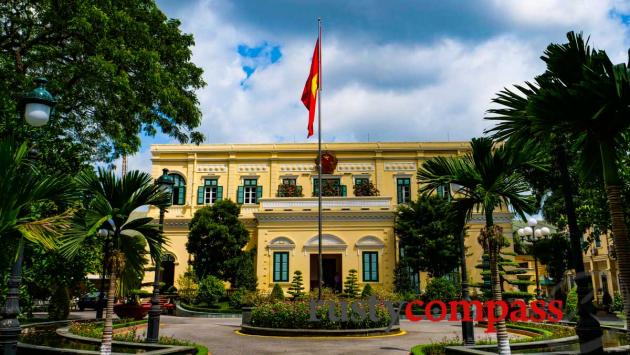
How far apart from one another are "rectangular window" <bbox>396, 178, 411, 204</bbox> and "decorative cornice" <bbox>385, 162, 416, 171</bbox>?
0.89 metres

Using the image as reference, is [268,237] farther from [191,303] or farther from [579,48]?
[579,48]

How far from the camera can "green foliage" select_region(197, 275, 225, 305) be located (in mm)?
27359

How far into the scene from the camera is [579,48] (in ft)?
25.6

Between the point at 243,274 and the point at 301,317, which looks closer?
the point at 301,317

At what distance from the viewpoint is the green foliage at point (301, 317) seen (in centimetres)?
1563

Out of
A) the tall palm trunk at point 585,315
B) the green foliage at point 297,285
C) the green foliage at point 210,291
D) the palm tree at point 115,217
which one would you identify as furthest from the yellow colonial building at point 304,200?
the tall palm trunk at point 585,315

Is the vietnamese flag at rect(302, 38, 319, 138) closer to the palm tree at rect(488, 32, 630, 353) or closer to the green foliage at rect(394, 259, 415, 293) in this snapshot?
the palm tree at rect(488, 32, 630, 353)

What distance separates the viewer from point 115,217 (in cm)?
989

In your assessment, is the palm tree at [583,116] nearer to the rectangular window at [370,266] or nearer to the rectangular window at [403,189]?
the rectangular window at [370,266]

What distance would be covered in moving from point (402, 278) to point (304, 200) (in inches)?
331

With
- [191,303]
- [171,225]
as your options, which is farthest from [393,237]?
[171,225]

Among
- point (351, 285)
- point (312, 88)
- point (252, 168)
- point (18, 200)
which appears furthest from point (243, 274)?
point (18, 200)

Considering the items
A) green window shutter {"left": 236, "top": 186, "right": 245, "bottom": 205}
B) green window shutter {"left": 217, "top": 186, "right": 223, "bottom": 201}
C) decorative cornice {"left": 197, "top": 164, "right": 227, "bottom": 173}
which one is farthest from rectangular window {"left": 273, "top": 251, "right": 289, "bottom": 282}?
decorative cornice {"left": 197, "top": 164, "right": 227, "bottom": 173}

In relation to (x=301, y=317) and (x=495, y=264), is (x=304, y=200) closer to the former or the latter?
(x=301, y=317)
